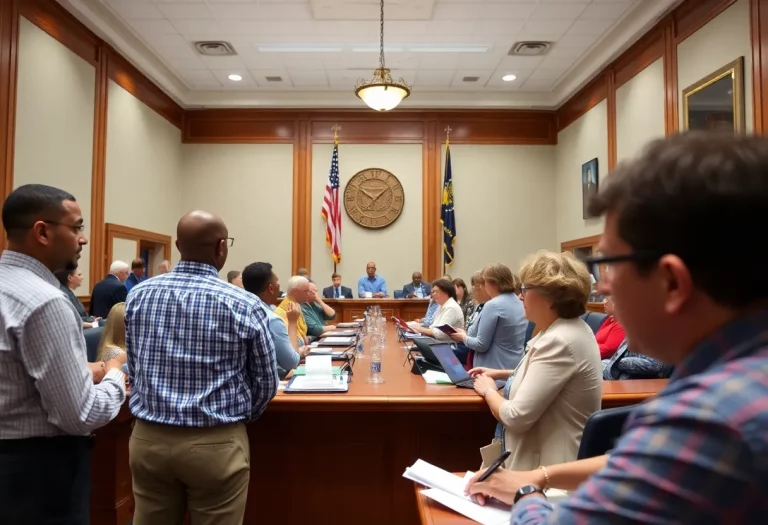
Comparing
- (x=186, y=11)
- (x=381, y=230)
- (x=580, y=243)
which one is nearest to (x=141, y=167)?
(x=186, y=11)

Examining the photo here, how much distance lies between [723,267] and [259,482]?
91.6 inches

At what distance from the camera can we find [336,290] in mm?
8977

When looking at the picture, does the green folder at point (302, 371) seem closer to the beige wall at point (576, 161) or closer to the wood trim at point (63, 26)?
the wood trim at point (63, 26)

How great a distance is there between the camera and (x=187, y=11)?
661 cm

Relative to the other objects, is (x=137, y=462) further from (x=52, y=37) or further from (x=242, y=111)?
(x=242, y=111)

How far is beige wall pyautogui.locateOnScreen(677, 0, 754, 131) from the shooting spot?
16.4 ft

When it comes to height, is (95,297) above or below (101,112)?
below

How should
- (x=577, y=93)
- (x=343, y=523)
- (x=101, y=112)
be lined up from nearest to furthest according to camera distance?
(x=343, y=523) < (x=101, y=112) < (x=577, y=93)

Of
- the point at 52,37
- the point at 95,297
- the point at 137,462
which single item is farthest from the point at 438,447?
the point at 52,37

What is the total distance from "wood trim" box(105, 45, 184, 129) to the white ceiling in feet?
0.55

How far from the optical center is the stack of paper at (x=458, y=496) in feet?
3.87

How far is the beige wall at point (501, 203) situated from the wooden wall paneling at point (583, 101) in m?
0.64

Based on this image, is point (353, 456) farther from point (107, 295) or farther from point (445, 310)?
point (107, 295)

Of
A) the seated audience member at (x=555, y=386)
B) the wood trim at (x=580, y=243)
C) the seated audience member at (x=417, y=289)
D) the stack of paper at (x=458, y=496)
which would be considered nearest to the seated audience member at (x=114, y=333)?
the stack of paper at (x=458, y=496)
